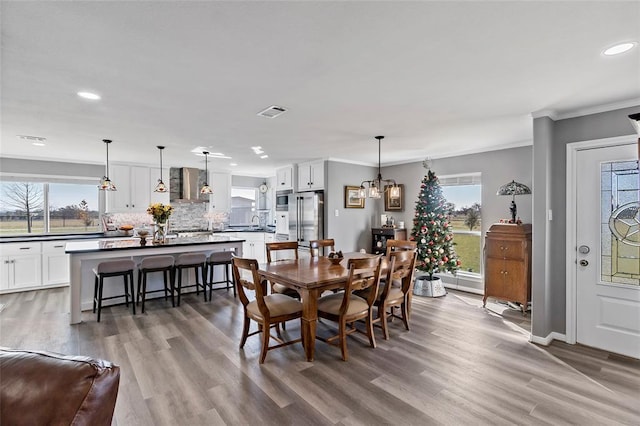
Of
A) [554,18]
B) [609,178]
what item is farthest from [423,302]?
[554,18]

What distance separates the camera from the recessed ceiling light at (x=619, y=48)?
6.49 feet

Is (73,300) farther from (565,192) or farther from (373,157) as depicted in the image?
(565,192)

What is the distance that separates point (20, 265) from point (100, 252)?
2563 millimetres

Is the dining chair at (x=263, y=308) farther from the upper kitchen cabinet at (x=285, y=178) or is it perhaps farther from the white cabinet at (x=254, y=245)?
the white cabinet at (x=254, y=245)

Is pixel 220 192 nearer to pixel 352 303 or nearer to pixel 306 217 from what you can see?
pixel 306 217

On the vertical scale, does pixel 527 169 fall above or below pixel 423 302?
above

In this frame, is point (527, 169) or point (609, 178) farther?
point (527, 169)

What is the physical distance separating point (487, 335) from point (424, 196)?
249cm

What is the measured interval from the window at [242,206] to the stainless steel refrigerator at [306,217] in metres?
2.61

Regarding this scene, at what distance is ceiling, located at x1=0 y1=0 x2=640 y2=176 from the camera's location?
167cm

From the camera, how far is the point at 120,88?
265 cm

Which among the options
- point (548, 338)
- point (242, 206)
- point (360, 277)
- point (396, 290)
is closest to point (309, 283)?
point (360, 277)

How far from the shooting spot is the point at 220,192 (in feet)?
25.9

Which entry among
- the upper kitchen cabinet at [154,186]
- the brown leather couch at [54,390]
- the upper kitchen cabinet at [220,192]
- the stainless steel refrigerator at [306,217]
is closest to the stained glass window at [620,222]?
the stainless steel refrigerator at [306,217]
